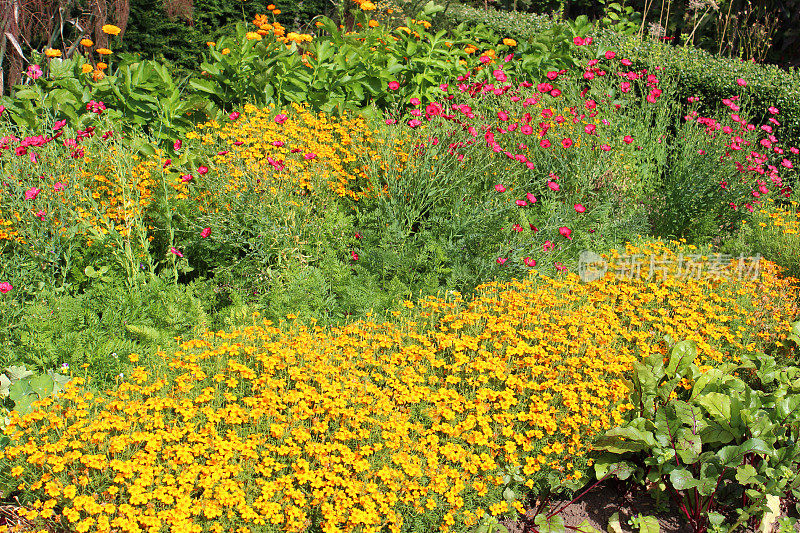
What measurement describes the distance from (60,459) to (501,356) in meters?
2.01

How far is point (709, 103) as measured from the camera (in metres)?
7.07

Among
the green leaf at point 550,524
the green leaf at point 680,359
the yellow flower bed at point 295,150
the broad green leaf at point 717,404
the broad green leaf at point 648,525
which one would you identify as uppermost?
the yellow flower bed at point 295,150

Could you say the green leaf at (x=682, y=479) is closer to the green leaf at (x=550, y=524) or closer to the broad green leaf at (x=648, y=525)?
the broad green leaf at (x=648, y=525)

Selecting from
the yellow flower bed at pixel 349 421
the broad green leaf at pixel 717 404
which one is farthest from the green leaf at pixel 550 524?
the broad green leaf at pixel 717 404

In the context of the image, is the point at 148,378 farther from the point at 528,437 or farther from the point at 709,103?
the point at 709,103

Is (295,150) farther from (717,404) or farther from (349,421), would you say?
(717,404)

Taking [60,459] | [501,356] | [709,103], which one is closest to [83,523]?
[60,459]

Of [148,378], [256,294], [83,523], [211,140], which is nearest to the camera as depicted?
[83,523]

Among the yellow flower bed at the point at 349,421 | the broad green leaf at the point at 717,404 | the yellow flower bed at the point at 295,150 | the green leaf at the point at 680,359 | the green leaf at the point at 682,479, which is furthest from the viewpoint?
the yellow flower bed at the point at 295,150
